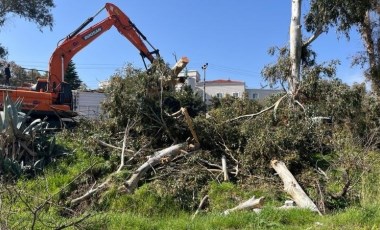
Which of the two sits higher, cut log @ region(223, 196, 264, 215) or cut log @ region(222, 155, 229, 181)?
cut log @ region(222, 155, 229, 181)

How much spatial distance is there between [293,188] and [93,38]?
11256 millimetres

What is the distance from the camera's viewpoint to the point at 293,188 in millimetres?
8703

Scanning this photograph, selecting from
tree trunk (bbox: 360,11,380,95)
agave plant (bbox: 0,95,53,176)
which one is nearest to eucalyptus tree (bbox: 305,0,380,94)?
tree trunk (bbox: 360,11,380,95)

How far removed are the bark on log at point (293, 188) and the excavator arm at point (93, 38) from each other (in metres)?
8.73

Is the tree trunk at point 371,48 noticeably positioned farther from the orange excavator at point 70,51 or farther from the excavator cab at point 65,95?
the excavator cab at point 65,95

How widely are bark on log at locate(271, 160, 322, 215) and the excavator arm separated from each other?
873 cm

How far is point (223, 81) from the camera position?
7162cm

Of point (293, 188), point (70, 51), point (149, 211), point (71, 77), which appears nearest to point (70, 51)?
point (70, 51)

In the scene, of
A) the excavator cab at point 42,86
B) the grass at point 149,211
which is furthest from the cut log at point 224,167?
the excavator cab at point 42,86

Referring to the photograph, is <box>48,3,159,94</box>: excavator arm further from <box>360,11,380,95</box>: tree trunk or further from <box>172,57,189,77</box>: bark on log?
<box>360,11,380,95</box>: tree trunk

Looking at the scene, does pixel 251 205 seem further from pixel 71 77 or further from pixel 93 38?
pixel 71 77

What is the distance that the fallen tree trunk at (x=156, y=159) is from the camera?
9.09 meters

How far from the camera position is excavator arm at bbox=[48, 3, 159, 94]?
1719 cm

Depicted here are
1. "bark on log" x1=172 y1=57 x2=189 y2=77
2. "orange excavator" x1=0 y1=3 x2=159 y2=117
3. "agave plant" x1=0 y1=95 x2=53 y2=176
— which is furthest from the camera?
"orange excavator" x1=0 y1=3 x2=159 y2=117
